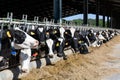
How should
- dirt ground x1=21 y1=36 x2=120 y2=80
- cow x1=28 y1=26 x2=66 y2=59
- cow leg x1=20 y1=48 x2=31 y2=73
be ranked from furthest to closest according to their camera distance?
cow x1=28 y1=26 x2=66 y2=59 < dirt ground x1=21 y1=36 x2=120 y2=80 < cow leg x1=20 y1=48 x2=31 y2=73

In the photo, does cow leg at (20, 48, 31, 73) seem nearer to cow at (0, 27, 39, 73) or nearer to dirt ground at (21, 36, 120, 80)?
cow at (0, 27, 39, 73)

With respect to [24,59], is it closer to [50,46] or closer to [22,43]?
[22,43]

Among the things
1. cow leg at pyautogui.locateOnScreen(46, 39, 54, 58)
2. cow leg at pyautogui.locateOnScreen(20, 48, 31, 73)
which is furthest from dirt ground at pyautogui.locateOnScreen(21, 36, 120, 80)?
cow leg at pyautogui.locateOnScreen(20, 48, 31, 73)

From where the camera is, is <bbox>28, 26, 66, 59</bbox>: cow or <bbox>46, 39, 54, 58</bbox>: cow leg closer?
<bbox>28, 26, 66, 59</bbox>: cow

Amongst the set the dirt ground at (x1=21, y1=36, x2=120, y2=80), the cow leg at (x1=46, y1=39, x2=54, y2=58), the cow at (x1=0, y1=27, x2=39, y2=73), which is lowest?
the dirt ground at (x1=21, y1=36, x2=120, y2=80)

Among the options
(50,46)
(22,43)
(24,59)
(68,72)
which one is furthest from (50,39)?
(22,43)

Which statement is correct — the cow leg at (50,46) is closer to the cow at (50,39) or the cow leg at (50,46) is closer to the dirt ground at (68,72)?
the cow at (50,39)

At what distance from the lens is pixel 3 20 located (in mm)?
10273

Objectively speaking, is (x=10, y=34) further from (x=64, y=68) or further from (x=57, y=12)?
(x=57, y=12)

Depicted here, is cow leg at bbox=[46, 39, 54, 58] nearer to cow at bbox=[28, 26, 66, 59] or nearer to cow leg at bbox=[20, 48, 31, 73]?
cow at bbox=[28, 26, 66, 59]

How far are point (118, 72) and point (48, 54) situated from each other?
2658 millimetres

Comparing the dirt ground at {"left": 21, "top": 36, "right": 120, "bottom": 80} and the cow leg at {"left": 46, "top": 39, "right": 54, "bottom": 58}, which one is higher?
the cow leg at {"left": 46, "top": 39, "right": 54, "bottom": 58}

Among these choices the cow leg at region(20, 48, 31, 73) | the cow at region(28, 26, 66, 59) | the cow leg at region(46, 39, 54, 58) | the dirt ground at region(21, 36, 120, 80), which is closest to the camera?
the cow leg at region(20, 48, 31, 73)

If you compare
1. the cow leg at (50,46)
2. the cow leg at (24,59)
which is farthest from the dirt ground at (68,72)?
the cow leg at (24,59)
